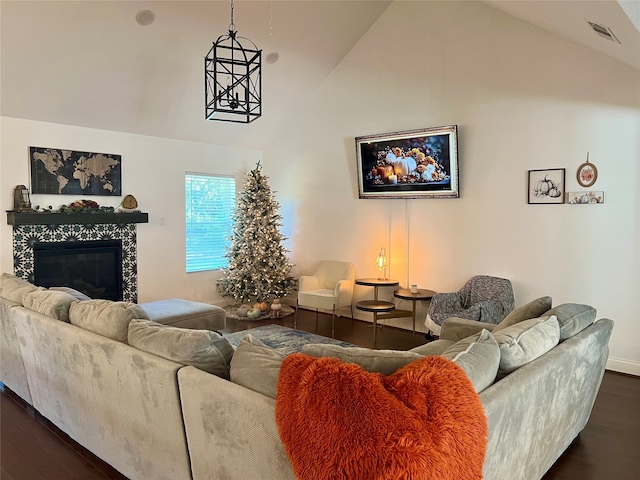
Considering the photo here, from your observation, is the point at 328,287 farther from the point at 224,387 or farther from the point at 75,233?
the point at 224,387

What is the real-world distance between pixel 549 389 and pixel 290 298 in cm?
553

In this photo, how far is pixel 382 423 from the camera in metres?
1.42

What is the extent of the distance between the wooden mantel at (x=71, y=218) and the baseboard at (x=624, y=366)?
5694 millimetres

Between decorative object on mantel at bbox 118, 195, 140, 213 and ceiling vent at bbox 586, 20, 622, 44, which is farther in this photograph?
decorative object on mantel at bbox 118, 195, 140, 213

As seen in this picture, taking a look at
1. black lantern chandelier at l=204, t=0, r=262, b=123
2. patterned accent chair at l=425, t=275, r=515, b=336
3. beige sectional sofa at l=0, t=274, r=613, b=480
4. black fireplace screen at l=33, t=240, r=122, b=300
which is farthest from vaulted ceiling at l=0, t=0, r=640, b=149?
patterned accent chair at l=425, t=275, r=515, b=336

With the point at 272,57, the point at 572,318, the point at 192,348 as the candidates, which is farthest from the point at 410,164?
the point at 192,348

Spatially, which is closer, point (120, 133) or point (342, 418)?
point (342, 418)

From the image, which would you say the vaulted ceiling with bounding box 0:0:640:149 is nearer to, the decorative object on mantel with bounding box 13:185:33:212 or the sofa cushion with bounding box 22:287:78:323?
the decorative object on mantel with bounding box 13:185:33:212

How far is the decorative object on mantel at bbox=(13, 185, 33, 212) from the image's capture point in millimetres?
5133

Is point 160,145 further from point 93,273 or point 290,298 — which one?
point 290,298

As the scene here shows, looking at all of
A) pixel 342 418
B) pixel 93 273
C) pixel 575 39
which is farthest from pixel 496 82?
pixel 93 273

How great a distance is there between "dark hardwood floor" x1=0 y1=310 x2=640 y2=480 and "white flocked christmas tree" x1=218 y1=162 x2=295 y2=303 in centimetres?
344

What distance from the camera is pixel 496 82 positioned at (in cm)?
508

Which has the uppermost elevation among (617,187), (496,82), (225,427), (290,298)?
(496,82)
